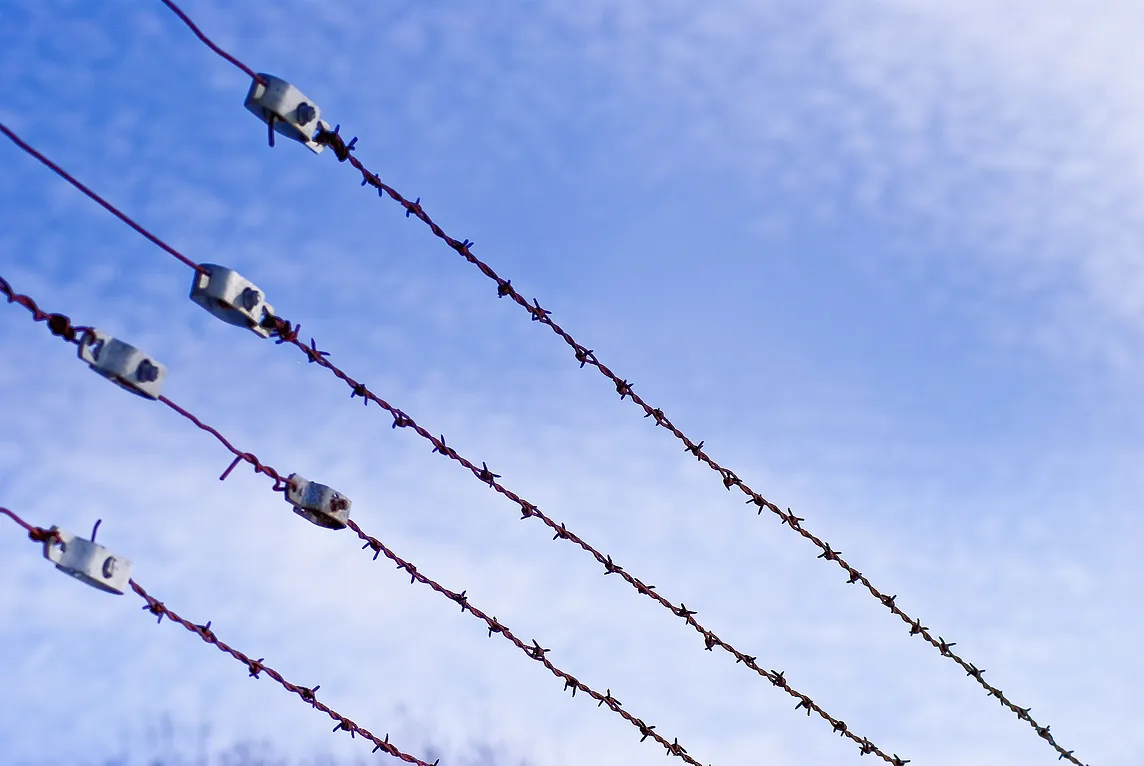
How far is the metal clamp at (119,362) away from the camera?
540 cm

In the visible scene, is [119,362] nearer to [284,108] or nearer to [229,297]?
[229,297]

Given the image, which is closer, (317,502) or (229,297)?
(229,297)

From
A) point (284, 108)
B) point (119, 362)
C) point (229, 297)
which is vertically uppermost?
point (284, 108)

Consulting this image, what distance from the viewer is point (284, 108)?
5.81 meters

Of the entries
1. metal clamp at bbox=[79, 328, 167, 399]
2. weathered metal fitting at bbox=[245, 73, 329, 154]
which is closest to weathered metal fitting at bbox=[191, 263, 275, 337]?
metal clamp at bbox=[79, 328, 167, 399]

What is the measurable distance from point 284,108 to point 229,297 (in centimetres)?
91

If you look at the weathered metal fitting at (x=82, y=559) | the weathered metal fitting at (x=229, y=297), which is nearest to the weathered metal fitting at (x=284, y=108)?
the weathered metal fitting at (x=229, y=297)

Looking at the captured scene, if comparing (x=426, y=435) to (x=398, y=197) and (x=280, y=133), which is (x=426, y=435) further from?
(x=280, y=133)

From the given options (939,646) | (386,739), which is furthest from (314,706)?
(939,646)

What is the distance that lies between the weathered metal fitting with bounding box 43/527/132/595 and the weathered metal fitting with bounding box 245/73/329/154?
2.04m

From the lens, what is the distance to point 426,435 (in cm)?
682

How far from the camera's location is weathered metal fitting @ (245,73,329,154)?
5789 mm

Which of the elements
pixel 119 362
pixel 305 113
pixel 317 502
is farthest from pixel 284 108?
pixel 317 502

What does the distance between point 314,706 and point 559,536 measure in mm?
1694
